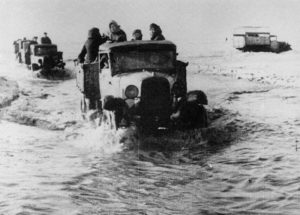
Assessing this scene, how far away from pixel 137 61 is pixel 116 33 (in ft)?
6.48

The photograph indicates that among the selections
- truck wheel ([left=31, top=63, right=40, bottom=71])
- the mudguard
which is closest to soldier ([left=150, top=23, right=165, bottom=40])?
the mudguard

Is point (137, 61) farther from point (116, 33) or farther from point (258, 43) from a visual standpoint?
point (258, 43)

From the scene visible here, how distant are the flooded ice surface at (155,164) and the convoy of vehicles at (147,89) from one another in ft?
1.09

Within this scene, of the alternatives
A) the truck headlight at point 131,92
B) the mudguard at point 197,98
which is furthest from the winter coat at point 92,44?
the mudguard at point 197,98

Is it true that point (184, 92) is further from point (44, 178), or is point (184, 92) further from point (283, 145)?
point (44, 178)

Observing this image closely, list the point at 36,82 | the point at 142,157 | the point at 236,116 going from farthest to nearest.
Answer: the point at 36,82, the point at 236,116, the point at 142,157

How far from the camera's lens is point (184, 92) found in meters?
9.66

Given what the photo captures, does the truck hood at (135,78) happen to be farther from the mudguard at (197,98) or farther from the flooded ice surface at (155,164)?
the flooded ice surface at (155,164)

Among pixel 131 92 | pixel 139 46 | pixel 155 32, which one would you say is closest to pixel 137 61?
pixel 139 46

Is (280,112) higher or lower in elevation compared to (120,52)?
lower

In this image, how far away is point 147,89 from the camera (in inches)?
342

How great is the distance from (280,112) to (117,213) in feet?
23.2

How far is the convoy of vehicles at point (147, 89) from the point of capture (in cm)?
880

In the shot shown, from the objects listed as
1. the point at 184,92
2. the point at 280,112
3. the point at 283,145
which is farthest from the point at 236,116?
the point at 283,145
